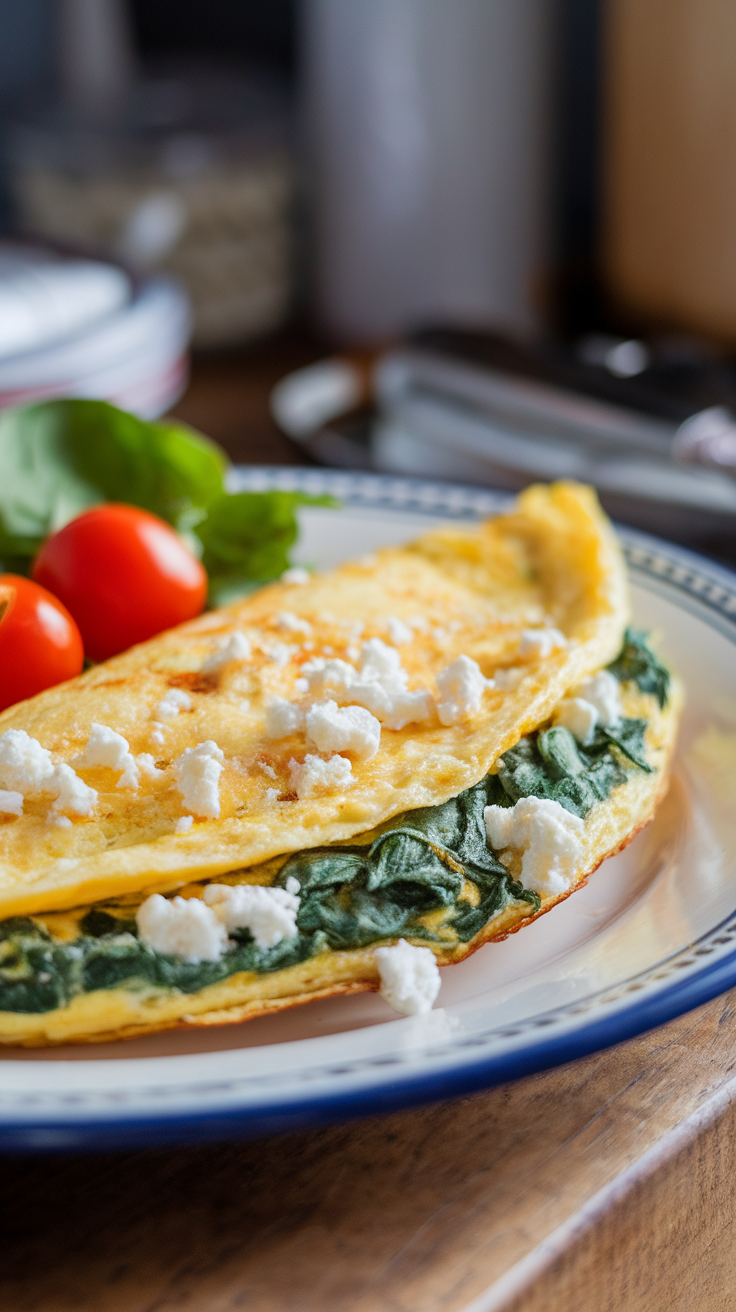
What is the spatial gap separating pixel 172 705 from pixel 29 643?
30 centimetres

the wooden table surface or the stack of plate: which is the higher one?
the stack of plate

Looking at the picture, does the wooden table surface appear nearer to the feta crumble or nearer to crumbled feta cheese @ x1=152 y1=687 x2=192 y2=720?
crumbled feta cheese @ x1=152 y1=687 x2=192 y2=720

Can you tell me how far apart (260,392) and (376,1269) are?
3417 mm

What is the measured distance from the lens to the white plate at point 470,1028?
44.3 inches

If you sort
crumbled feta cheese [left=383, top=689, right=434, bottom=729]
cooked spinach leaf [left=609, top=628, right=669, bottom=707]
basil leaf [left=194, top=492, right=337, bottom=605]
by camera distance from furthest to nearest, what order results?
basil leaf [left=194, top=492, right=337, bottom=605] < cooked spinach leaf [left=609, top=628, right=669, bottom=707] < crumbled feta cheese [left=383, top=689, right=434, bottom=729]

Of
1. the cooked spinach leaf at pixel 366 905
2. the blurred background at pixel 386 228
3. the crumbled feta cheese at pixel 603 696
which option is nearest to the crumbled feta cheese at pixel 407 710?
the cooked spinach leaf at pixel 366 905

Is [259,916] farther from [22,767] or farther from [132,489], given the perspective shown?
[132,489]

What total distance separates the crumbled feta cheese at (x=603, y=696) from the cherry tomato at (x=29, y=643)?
74 centimetres

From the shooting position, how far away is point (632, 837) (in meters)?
1.62

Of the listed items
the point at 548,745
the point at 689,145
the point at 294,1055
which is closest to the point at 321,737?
the point at 548,745

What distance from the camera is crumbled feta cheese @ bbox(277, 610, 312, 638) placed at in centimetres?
186

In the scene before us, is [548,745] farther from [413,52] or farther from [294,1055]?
[413,52]

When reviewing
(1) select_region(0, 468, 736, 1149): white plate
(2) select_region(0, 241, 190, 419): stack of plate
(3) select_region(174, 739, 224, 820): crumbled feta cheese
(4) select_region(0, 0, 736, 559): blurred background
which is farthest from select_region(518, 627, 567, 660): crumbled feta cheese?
(2) select_region(0, 241, 190, 419): stack of plate

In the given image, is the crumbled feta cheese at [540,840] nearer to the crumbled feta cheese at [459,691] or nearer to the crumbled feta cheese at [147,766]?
the crumbled feta cheese at [459,691]
